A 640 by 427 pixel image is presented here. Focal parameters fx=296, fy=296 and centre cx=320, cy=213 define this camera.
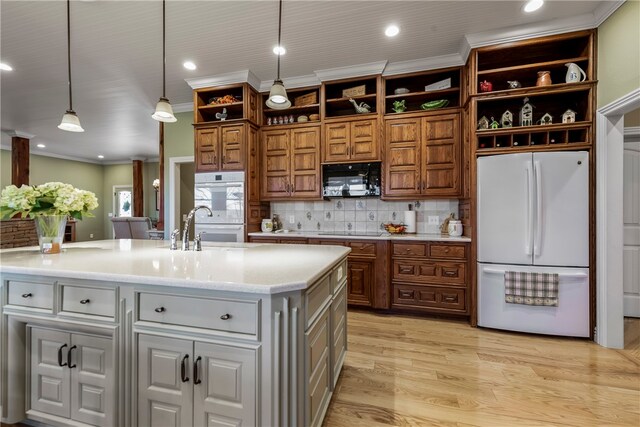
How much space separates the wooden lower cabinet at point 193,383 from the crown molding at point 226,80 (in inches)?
134

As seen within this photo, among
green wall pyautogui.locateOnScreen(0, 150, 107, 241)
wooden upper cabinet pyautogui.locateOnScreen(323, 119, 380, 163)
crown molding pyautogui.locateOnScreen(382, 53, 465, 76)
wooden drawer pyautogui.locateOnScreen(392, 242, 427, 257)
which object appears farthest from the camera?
green wall pyautogui.locateOnScreen(0, 150, 107, 241)

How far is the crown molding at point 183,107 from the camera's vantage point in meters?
4.73

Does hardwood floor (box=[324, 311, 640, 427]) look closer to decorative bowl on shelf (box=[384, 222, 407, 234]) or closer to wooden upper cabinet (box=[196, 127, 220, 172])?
decorative bowl on shelf (box=[384, 222, 407, 234])

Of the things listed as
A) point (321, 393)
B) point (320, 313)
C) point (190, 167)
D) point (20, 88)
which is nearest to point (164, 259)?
point (320, 313)

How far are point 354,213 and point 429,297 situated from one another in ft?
4.78

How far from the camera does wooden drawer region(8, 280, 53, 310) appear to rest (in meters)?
1.45

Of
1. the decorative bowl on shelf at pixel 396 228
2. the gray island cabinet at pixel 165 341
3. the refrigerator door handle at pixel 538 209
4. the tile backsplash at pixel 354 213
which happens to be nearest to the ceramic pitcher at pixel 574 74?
the refrigerator door handle at pixel 538 209

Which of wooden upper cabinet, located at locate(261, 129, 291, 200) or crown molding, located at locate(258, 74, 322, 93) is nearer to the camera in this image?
crown molding, located at locate(258, 74, 322, 93)

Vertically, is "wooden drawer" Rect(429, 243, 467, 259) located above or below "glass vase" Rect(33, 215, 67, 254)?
below

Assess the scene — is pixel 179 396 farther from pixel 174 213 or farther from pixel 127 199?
pixel 127 199

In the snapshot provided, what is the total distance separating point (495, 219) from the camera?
293 centimetres

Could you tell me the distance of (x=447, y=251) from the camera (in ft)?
10.5

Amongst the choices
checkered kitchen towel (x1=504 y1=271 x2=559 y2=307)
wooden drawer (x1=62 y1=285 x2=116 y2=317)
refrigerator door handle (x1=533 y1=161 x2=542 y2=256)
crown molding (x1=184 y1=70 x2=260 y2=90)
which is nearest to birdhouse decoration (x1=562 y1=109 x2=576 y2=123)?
refrigerator door handle (x1=533 y1=161 x2=542 y2=256)

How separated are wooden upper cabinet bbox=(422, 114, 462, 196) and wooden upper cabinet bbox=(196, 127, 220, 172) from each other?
2.70 meters
